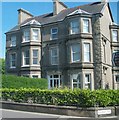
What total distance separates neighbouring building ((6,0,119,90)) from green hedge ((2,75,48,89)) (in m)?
2.73

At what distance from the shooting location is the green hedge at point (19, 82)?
19.2m

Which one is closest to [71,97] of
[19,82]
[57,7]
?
[19,82]

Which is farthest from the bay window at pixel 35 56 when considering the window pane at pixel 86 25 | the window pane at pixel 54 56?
the window pane at pixel 86 25

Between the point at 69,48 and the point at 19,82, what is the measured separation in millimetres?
7889

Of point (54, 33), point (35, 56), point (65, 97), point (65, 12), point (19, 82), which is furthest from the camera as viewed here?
point (65, 12)

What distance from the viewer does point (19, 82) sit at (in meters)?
21.2

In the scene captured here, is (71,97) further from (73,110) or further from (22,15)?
(22,15)

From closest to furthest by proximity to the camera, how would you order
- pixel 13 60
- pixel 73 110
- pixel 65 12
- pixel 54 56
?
pixel 73 110
pixel 54 56
pixel 65 12
pixel 13 60

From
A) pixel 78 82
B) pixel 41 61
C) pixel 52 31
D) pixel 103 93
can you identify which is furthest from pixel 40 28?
pixel 103 93

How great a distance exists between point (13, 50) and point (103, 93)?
21.9 metres

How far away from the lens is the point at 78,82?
25266 mm

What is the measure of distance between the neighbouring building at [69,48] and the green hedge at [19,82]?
8.95 feet

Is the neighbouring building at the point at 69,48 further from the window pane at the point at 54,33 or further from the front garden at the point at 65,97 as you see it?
the front garden at the point at 65,97

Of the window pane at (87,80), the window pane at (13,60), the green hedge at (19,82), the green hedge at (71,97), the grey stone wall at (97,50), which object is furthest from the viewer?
the window pane at (13,60)
